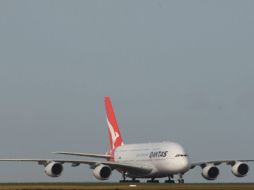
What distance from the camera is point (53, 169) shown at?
8156 centimetres

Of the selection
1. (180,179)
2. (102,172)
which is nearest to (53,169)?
(102,172)

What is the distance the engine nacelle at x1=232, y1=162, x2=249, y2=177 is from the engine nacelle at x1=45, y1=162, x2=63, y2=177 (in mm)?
17448

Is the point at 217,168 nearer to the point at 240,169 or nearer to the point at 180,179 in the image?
the point at 240,169

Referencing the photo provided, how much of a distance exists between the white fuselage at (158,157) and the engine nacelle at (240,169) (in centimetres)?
507

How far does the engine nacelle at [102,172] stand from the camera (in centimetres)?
8388

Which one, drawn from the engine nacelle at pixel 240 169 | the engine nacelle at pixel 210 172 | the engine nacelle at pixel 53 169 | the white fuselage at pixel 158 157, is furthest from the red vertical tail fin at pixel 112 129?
the engine nacelle at pixel 240 169

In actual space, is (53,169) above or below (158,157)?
below

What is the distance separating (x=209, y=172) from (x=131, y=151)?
32.9 feet

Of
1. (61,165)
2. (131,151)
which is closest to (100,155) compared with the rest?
(131,151)

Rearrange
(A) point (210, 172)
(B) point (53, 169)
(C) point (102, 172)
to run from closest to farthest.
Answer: (B) point (53, 169)
(C) point (102, 172)
(A) point (210, 172)

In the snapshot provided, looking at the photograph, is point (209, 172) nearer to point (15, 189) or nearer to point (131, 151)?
point (131, 151)

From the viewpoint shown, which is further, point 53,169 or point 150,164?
point 150,164

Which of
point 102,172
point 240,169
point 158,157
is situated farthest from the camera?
point 158,157

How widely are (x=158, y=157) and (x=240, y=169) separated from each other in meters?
8.35
